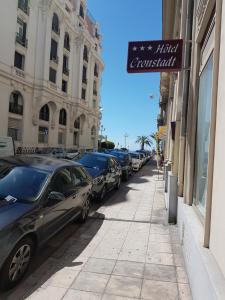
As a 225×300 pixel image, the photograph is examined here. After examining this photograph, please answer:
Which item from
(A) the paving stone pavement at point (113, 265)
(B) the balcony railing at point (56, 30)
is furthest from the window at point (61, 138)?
(A) the paving stone pavement at point (113, 265)

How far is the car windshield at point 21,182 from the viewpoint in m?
4.90

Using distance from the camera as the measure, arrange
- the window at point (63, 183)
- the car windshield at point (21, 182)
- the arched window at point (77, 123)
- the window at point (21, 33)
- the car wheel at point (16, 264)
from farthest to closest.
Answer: the arched window at point (77, 123), the window at point (21, 33), the window at point (63, 183), the car windshield at point (21, 182), the car wheel at point (16, 264)

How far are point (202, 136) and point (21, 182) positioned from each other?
325cm

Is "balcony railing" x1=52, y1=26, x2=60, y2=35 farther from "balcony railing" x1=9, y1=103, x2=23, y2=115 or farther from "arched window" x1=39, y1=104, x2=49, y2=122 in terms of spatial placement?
"balcony railing" x1=9, y1=103, x2=23, y2=115

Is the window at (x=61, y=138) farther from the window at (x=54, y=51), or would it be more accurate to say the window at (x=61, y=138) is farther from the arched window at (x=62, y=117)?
the window at (x=54, y=51)

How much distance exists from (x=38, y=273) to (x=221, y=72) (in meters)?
3.86

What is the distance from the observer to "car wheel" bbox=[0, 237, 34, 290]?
404cm

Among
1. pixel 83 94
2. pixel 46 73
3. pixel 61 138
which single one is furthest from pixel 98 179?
pixel 83 94

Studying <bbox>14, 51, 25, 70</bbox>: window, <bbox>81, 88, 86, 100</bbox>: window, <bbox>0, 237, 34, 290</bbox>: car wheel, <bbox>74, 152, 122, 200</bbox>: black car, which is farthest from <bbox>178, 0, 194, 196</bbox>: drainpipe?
<bbox>81, 88, 86, 100</bbox>: window

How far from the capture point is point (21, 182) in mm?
5242

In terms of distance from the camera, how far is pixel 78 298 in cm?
402

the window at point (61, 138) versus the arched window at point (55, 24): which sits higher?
the arched window at point (55, 24)

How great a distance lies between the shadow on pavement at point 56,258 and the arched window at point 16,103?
25.4 metres

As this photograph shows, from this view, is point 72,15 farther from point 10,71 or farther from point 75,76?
point 10,71
